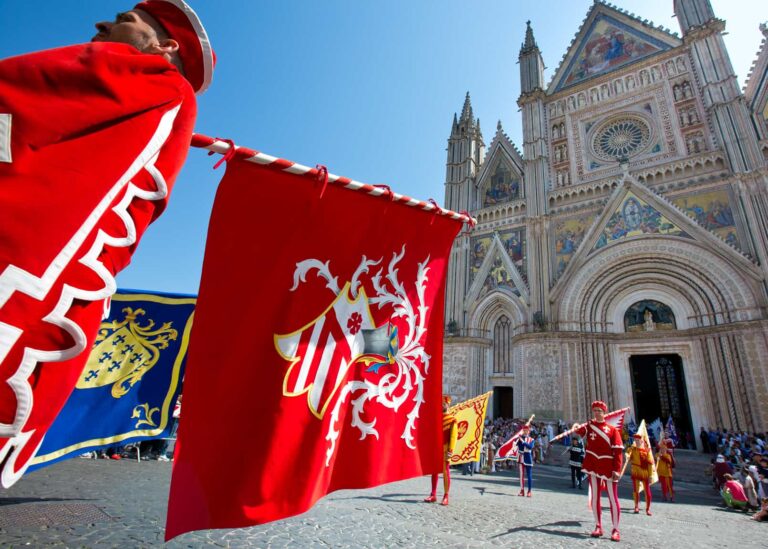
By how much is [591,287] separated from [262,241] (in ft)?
58.4

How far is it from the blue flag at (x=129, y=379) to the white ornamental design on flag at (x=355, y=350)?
3506mm

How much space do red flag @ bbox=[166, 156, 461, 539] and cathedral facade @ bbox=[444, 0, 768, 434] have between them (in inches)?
614

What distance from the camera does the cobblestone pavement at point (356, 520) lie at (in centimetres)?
338

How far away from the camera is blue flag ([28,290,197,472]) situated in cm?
400

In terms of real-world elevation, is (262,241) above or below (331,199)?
below

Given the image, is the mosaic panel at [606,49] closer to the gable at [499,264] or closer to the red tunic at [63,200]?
the gable at [499,264]

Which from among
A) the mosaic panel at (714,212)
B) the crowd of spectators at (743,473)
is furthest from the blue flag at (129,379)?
the mosaic panel at (714,212)

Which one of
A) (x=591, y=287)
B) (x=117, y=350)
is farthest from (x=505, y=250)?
(x=117, y=350)

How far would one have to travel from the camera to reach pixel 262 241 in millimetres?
1770

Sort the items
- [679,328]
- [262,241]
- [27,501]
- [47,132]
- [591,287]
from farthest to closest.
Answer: [591,287] → [679,328] → [27,501] → [262,241] → [47,132]

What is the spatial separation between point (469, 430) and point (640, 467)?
131 inches

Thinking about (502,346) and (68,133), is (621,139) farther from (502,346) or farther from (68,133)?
(68,133)

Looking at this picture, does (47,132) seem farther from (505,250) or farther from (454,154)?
(454,154)

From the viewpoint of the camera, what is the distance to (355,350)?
6.66 feet
